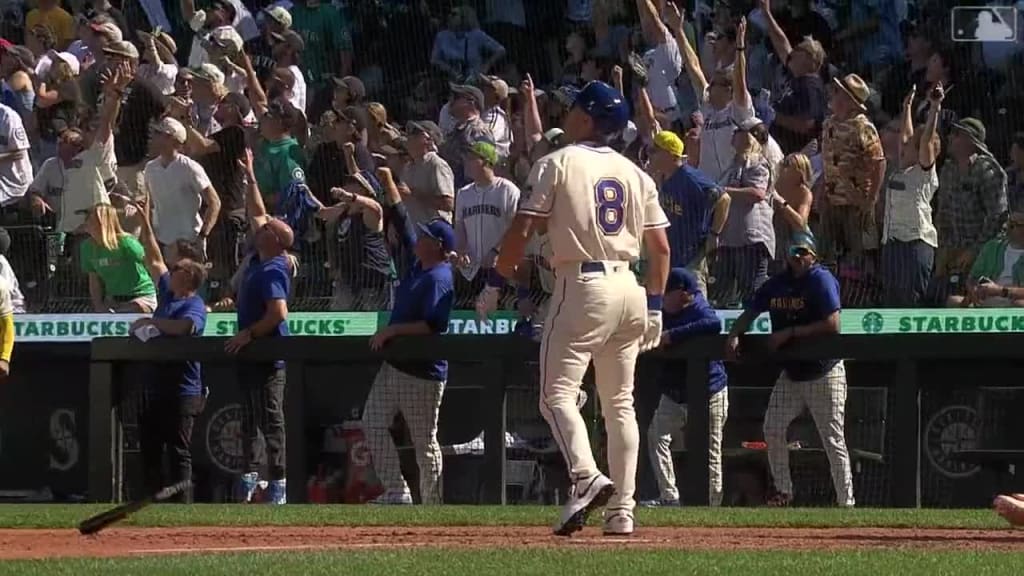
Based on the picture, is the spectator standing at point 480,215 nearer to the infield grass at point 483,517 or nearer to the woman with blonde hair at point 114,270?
the woman with blonde hair at point 114,270

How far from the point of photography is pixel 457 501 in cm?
1291

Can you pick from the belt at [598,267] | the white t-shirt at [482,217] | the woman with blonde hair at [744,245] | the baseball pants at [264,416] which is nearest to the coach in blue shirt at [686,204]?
the woman with blonde hair at [744,245]

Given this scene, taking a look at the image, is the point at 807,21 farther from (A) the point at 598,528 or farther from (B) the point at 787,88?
(A) the point at 598,528

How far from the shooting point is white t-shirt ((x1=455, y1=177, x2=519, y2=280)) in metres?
14.0

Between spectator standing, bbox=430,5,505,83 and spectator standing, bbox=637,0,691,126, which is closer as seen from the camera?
spectator standing, bbox=637,0,691,126

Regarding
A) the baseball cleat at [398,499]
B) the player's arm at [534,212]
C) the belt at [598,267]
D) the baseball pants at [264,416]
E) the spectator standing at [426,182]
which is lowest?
the baseball cleat at [398,499]

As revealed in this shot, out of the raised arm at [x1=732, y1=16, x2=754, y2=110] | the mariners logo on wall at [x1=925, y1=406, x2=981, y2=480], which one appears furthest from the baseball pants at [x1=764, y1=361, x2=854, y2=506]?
the raised arm at [x1=732, y1=16, x2=754, y2=110]

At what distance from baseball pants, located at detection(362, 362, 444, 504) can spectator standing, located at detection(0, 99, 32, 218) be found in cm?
444

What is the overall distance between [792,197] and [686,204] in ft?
2.70

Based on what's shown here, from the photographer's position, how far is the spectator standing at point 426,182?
14742mm

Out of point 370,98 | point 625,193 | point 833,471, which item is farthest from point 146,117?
point 625,193

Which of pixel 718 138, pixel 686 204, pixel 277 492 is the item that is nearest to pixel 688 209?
pixel 686 204

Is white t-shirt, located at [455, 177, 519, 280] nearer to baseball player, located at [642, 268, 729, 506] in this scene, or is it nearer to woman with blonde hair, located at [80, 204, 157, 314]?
baseball player, located at [642, 268, 729, 506]

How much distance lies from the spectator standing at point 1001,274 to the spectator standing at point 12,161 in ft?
24.7
